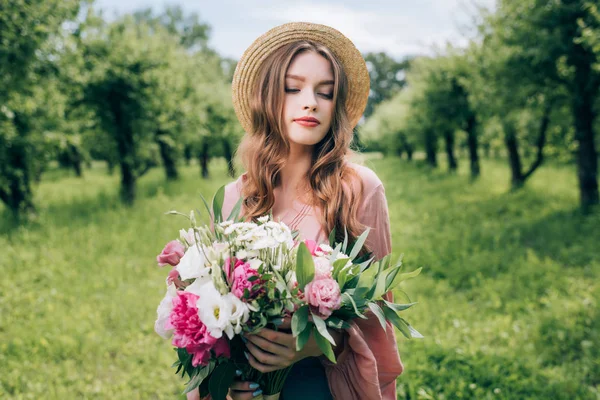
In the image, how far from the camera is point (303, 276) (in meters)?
1.47

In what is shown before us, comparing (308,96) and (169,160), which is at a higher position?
(308,96)

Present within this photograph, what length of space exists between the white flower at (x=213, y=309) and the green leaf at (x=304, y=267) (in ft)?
0.82

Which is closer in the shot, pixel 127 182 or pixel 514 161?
pixel 127 182

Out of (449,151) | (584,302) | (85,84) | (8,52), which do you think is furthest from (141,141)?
(449,151)

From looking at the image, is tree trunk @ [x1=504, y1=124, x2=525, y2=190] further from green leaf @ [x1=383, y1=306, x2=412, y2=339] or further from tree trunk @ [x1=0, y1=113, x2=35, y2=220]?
tree trunk @ [x1=0, y1=113, x2=35, y2=220]

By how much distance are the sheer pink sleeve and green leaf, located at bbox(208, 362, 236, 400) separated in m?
0.49

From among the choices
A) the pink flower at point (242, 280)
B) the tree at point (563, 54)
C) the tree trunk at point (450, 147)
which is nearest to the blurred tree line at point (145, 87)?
the tree at point (563, 54)

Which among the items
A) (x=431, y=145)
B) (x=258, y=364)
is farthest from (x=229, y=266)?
(x=431, y=145)

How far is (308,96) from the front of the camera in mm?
2033

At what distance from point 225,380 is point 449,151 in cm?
2136

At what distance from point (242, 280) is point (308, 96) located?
1016 mm

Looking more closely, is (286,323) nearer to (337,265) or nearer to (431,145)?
(337,265)

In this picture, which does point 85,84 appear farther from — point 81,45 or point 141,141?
point 141,141

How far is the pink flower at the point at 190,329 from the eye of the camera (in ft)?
4.58
